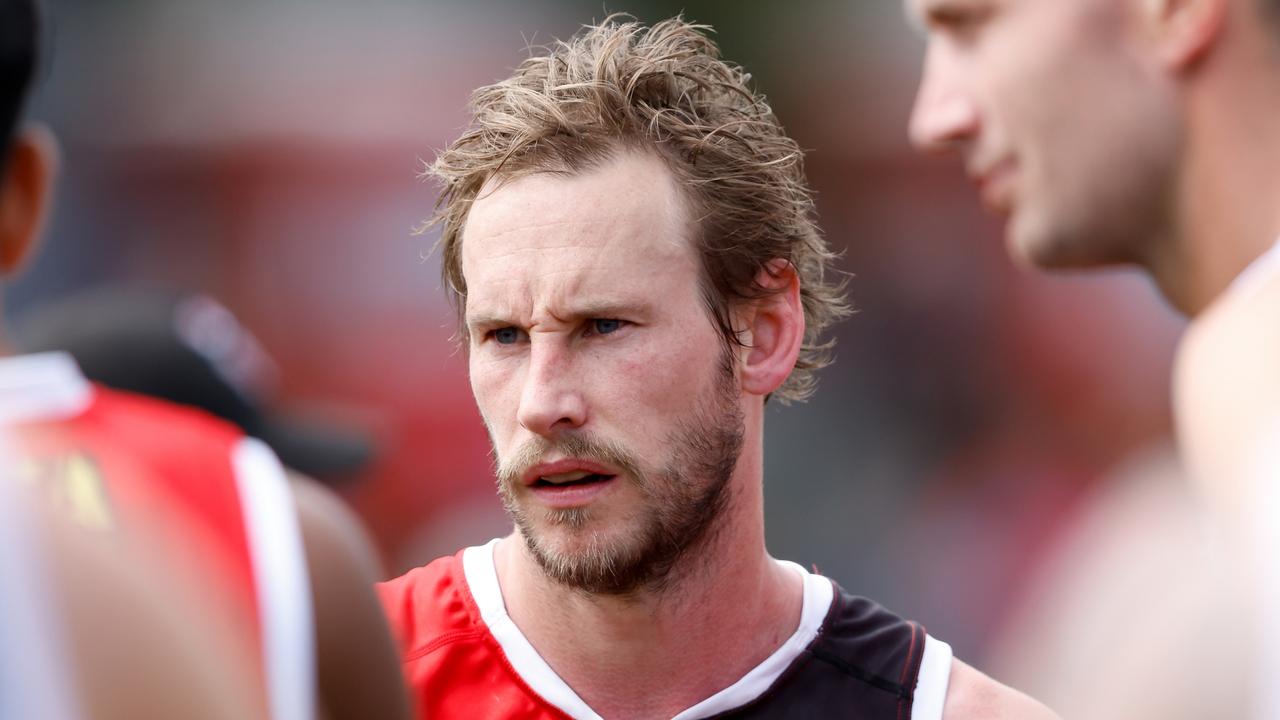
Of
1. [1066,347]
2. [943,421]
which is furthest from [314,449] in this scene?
[1066,347]

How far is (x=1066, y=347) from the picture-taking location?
8.72m

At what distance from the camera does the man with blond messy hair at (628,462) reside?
3.10 metres

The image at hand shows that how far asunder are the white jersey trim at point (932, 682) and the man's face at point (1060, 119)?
1.27m

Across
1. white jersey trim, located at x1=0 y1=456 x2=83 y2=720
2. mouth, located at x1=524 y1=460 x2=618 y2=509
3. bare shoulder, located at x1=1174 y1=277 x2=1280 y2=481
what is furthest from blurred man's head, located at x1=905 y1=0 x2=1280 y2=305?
white jersey trim, located at x1=0 y1=456 x2=83 y2=720

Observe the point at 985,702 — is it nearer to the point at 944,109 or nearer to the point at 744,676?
the point at 744,676

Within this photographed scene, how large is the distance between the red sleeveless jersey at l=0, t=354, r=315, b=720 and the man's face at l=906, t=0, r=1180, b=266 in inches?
44.9

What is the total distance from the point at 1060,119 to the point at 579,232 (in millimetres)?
1341

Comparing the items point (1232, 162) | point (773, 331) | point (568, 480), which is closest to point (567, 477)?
point (568, 480)

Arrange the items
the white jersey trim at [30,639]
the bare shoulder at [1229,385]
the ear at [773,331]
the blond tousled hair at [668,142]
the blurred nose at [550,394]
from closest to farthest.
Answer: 1. the bare shoulder at [1229,385]
2. the white jersey trim at [30,639]
3. the blurred nose at [550,394]
4. the blond tousled hair at [668,142]
5. the ear at [773,331]

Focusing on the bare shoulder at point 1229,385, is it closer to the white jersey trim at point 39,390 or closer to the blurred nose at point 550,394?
the white jersey trim at point 39,390

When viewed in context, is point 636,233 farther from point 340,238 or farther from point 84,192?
point 84,192

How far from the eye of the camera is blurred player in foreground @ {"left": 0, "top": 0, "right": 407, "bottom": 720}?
1.64 metres

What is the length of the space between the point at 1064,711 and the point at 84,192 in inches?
334

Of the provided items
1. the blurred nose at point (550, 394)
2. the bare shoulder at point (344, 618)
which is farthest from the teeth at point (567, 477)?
the bare shoulder at point (344, 618)
